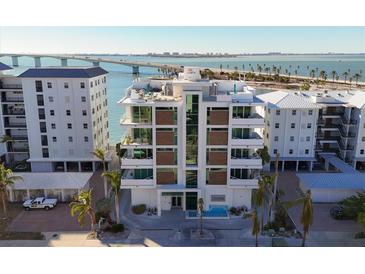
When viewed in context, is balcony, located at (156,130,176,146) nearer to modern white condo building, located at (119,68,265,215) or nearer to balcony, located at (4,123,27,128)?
modern white condo building, located at (119,68,265,215)

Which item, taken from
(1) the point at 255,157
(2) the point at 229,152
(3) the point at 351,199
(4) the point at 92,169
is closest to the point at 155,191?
(2) the point at 229,152

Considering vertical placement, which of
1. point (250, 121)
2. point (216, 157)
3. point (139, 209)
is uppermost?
point (250, 121)

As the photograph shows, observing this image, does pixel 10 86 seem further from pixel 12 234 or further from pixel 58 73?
pixel 12 234

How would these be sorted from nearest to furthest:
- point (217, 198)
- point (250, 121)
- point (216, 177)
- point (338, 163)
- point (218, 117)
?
1. point (218, 117)
2. point (250, 121)
3. point (216, 177)
4. point (217, 198)
5. point (338, 163)

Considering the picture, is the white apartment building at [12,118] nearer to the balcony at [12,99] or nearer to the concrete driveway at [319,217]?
the balcony at [12,99]

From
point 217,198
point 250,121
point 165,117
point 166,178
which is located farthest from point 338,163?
point 165,117

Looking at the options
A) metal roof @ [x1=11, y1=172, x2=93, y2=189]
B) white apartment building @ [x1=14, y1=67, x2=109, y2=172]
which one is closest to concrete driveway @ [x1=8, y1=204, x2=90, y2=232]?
metal roof @ [x1=11, y1=172, x2=93, y2=189]
